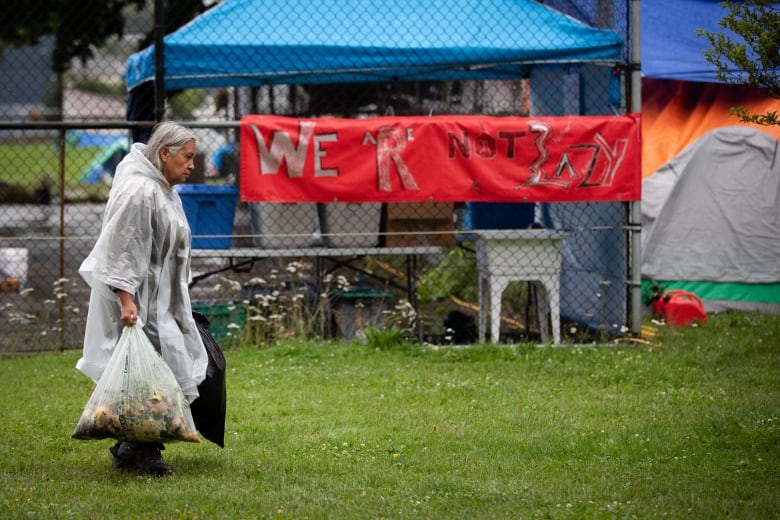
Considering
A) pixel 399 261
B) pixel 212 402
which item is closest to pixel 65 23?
pixel 399 261

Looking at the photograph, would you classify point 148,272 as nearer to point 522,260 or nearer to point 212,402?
point 212,402

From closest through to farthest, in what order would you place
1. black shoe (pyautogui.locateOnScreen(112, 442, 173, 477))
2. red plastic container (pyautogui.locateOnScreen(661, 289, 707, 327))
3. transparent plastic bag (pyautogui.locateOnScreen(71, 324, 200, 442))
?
transparent plastic bag (pyautogui.locateOnScreen(71, 324, 200, 442)) < black shoe (pyautogui.locateOnScreen(112, 442, 173, 477)) < red plastic container (pyautogui.locateOnScreen(661, 289, 707, 327))

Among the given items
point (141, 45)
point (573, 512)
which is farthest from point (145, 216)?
point (141, 45)

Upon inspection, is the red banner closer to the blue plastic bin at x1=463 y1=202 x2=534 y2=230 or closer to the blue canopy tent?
the blue canopy tent

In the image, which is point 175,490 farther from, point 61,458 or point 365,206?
point 365,206

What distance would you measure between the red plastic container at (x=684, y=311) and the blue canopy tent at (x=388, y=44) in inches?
29.8

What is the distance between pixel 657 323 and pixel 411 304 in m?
2.30

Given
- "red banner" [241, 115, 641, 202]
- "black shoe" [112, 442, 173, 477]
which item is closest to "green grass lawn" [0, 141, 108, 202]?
"red banner" [241, 115, 641, 202]

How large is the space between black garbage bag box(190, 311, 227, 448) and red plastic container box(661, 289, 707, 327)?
5.74m

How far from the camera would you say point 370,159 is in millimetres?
8578

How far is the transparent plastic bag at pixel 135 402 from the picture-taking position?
4770 millimetres

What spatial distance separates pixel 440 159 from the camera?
8578 mm

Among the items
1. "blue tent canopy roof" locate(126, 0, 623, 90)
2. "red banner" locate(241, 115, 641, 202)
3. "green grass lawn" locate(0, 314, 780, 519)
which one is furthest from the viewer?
"blue tent canopy roof" locate(126, 0, 623, 90)

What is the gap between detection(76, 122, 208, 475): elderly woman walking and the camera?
4.86m
